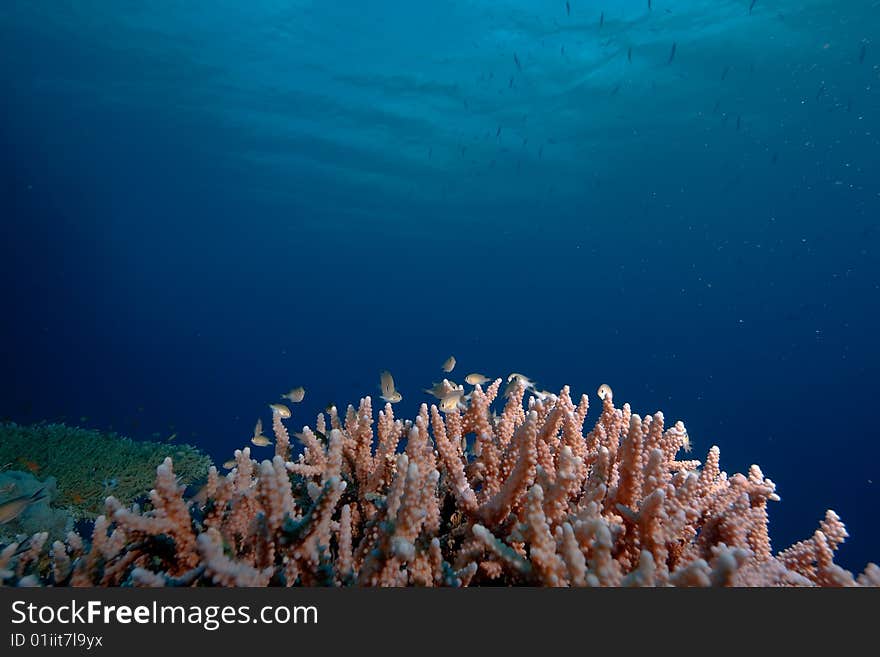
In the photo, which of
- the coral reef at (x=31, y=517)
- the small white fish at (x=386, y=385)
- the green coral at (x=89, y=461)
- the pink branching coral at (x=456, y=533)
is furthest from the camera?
the green coral at (x=89, y=461)

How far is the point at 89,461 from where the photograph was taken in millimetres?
8984

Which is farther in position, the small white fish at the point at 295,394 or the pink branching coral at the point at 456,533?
the small white fish at the point at 295,394

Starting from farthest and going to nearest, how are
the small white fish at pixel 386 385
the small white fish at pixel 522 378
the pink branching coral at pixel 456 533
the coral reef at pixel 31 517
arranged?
the coral reef at pixel 31 517, the small white fish at pixel 386 385, the small white fish at pixel 522 378, the pink branching coral at pixel 456 533

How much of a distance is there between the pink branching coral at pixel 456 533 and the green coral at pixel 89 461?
5.97m

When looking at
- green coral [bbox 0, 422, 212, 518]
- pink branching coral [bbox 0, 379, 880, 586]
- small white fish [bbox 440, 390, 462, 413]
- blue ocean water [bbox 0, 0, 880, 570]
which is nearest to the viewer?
pink branching coral [bbox 0, 379, 880, 586]

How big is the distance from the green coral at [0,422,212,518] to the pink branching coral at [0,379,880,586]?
5.97m

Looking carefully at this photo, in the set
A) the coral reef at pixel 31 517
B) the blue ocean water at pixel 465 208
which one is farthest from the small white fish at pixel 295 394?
the blue ocean water at pixel 465 208

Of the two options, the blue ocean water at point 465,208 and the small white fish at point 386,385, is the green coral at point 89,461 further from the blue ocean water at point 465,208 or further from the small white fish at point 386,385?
the small white fish at point 386,385

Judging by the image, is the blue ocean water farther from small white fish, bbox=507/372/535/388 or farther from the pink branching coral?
the pink branching coral

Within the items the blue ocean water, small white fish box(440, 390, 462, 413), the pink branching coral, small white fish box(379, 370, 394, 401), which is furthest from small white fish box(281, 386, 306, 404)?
the blue ocean water

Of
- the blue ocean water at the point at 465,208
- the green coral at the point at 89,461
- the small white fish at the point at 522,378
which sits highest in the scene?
the blue ocean water at the point at 465,208

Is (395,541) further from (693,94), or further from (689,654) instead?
(693,94)

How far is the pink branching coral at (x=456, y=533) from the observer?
2.06 metres

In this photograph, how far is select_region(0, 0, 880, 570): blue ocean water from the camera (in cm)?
2086
